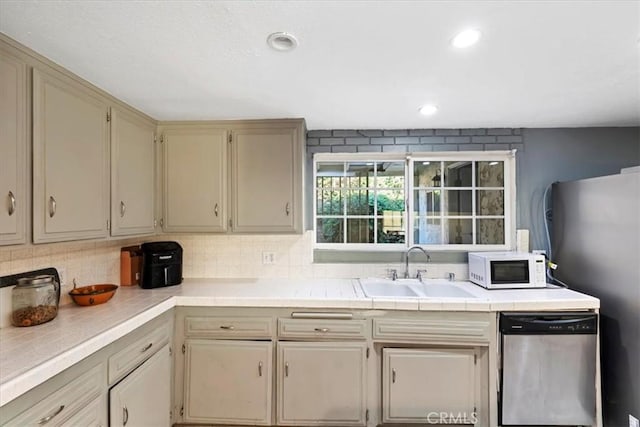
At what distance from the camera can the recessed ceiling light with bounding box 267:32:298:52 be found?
4.06ft

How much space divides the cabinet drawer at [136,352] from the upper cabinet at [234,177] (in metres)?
0.77

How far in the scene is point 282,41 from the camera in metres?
1.28

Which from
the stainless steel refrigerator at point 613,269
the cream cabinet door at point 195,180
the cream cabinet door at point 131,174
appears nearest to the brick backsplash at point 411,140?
the stainless steel refrigerator at point 613,269

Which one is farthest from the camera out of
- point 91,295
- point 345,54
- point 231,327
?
point 231,327

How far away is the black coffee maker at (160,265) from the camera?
7.14ft

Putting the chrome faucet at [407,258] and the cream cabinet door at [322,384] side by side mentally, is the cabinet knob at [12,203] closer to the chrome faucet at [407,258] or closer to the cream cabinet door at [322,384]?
the cream cabinet door at [322,384]

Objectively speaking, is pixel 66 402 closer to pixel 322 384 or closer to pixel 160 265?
pixel 160 265

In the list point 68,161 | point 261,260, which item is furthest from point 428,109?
point 68,161

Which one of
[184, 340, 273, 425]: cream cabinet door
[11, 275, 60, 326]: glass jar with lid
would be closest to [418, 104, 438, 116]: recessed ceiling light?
[184, 340, 273, 425]: cream cabinet door

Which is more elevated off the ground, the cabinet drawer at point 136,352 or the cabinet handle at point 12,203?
the cabinet handle at point 12,203

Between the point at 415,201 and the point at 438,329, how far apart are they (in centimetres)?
113

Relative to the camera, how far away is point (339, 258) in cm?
258

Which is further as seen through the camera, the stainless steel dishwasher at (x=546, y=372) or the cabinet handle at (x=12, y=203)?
the stainless steel dishwasher at (x=546, y=372)

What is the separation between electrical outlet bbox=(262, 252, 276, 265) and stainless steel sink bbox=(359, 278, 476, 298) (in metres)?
0.76
